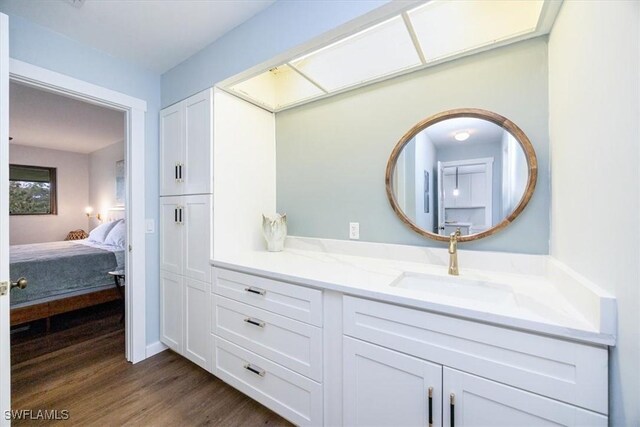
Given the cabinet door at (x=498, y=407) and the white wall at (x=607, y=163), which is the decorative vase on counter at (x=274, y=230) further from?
the white wall at (x=607, y=163)

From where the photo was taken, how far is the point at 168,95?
85.2 inches

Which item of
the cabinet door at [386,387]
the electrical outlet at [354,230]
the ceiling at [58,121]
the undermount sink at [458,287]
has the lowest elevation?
the cabinet door at [386,387]

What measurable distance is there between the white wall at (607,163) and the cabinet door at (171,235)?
2.21 m

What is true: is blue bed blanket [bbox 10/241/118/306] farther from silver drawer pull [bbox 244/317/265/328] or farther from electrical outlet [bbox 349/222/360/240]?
electrical outlet [bbox 349/222/360/240]

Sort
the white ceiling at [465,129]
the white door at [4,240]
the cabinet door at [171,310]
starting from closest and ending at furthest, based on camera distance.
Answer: the white door at [4,240], the white ceiling at [465,129], the cabinet door at [171,310]

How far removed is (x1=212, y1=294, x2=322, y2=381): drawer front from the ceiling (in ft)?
9.14

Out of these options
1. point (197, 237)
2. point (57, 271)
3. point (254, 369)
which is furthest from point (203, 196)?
point (57, 271)

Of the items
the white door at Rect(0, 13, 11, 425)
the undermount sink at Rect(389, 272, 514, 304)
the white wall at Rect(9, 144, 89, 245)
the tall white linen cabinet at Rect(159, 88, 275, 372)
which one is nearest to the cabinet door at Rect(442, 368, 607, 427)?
the undermount sink at Rect(389, 272, 514, 304)

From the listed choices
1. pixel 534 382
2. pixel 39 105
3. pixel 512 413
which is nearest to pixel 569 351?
pixel 534 382

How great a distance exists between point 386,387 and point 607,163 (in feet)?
3.46

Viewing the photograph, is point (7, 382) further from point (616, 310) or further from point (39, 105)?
point (39, 105)

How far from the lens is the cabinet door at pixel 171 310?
80.0 inches

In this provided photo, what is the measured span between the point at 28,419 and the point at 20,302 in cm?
162

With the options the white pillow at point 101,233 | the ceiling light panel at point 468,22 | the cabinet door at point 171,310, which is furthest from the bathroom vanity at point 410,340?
the white pillow at point 101,233
